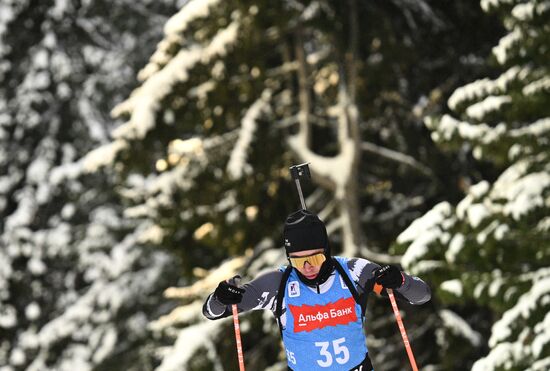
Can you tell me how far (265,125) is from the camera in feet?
40.0

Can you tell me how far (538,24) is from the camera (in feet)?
24.1

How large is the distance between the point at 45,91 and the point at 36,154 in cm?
149

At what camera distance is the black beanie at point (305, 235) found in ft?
17.1

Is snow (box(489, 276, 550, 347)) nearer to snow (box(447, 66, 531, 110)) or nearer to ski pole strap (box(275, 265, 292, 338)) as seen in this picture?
snow (box(447, 66, 531, 110))

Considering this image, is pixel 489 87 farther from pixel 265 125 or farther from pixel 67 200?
pixel 67 200

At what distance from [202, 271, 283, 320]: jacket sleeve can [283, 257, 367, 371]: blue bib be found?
0.13 metres

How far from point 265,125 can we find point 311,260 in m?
7.10

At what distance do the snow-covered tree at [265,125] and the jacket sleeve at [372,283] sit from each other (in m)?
4.98

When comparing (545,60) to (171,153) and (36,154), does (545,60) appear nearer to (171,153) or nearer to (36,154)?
(171,153)

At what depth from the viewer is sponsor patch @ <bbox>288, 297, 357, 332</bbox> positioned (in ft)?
17.2

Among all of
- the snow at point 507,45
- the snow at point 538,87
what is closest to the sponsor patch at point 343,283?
the snow at point 538,87

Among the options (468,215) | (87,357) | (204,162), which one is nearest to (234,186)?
(204,162)

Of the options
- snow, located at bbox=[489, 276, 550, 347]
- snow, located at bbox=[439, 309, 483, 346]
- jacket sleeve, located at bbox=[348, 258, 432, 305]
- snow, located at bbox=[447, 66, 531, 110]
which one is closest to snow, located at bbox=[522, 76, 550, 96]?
snow, located at bbox=[447, 66, 531, 110]

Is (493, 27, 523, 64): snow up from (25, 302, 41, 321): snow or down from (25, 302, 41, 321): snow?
down
